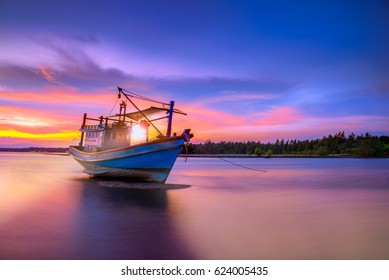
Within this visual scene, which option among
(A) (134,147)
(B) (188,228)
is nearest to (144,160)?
(A) (134,147)

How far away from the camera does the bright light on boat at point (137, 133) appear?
16.7 meters

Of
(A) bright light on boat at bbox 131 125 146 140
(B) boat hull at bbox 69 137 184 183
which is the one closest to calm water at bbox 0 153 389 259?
(B) boat hull at bbox 69 137 184 183

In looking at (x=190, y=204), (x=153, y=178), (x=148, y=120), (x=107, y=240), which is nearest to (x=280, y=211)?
(x=190, y=204)

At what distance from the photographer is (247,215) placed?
30.8ft

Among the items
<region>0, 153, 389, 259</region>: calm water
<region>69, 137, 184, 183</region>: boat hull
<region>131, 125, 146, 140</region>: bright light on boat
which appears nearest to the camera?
<region>0, 153, 389, 259</region>: calm water

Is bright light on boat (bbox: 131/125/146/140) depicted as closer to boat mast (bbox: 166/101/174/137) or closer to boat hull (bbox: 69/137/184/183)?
boat hull (bbox: 69/137/184/183)

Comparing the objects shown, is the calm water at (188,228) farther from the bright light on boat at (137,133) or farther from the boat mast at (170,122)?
the bright light on boat at (137,133)

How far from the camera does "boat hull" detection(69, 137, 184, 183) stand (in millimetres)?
14352

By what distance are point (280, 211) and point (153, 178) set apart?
24.3ft

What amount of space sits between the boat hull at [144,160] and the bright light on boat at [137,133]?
1752 millimetres

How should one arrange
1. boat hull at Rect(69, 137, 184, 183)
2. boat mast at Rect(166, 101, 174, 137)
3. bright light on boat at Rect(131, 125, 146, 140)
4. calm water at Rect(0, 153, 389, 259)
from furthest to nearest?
bright light on boat at Rect(131, 125, 146, 140) < boat mast at Rect(166, 101, 174, 137) < boat hull at Rect(69, 137, 184, 183) < calm water at Rect(0, 153, 389, 259)

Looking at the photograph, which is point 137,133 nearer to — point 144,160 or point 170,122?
point 144,160

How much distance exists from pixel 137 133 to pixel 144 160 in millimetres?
2762

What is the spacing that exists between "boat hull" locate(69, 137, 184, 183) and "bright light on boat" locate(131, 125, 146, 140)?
1.75 metres
